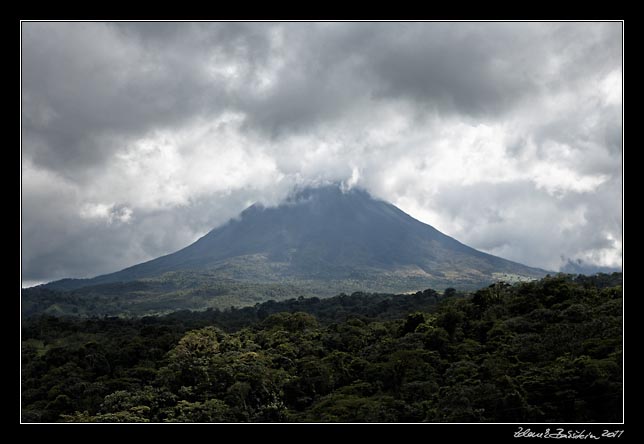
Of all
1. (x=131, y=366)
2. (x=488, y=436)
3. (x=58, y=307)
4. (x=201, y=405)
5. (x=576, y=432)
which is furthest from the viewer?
(x=58, y=307)

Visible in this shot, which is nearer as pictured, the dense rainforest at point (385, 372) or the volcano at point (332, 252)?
the dense rainforest at point (385, 372)

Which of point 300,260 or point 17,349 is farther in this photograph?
point 300,260

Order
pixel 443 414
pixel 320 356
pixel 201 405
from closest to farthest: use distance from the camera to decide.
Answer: pixel 443 414 → pixel 201 405 → pixel 320 356

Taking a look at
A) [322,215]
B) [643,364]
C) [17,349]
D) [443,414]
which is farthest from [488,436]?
[322,215]

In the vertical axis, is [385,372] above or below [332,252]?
below

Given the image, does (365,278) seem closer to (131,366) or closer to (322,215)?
(322,215)

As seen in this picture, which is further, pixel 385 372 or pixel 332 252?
pixel 332 252

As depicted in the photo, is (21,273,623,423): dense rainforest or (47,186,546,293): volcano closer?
(21,273,623,423): dense rainforest

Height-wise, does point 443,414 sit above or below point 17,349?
below
